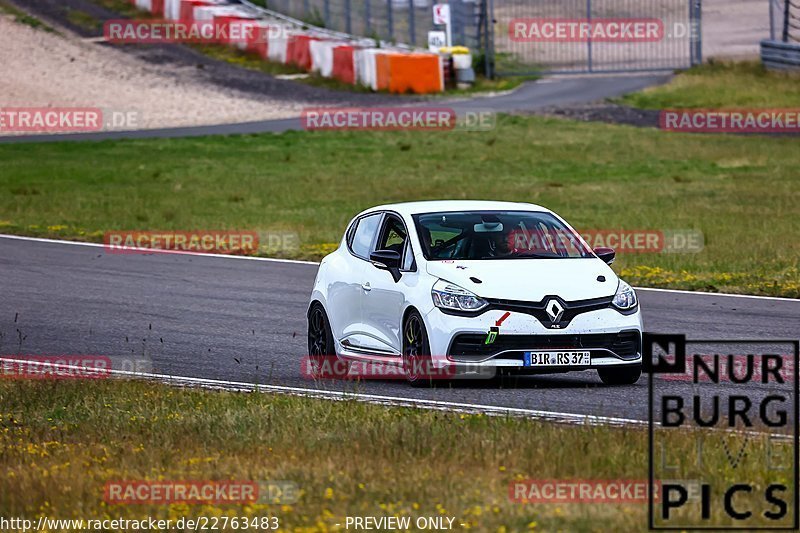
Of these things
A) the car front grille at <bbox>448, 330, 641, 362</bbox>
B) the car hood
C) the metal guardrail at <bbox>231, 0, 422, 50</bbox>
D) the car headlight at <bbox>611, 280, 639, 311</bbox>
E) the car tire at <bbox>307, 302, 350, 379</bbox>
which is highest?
the metal guardrail at <bbox>231, 0, 422, 50</bbox>

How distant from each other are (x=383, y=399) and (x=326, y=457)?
Answer: 2674mm

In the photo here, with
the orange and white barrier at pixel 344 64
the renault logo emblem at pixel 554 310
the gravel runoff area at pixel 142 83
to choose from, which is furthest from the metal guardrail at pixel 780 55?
the renault logo emblem at pixel 554 310

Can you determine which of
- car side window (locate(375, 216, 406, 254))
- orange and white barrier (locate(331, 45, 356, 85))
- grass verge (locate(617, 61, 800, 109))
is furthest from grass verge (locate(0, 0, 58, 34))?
car side window (locate(375, 216, 406, 254))

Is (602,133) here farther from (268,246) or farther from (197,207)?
(268,246)

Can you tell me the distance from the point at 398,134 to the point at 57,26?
21.1 metres

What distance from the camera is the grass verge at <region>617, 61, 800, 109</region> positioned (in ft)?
134

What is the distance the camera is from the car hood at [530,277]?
446 inches

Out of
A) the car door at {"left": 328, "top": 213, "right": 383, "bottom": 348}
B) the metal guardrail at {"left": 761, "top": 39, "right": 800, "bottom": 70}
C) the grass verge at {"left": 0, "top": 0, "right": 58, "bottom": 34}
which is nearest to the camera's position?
the car door at {"left": 328, "top": 213, "right": 383, "bottom": 348}

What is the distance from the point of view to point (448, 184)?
31.3m

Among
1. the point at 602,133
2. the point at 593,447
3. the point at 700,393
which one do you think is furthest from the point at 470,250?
the point at 602,133

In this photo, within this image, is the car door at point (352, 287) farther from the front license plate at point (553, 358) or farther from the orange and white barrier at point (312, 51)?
the orange and white barrier at point (312, 51)

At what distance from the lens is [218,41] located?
54562 millimetres

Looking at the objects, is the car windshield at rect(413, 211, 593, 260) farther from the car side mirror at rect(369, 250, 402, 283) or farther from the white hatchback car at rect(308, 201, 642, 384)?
the car side mirror at rect(369, 250, 402, 283)

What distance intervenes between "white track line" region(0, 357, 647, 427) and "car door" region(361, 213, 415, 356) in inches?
28.3
